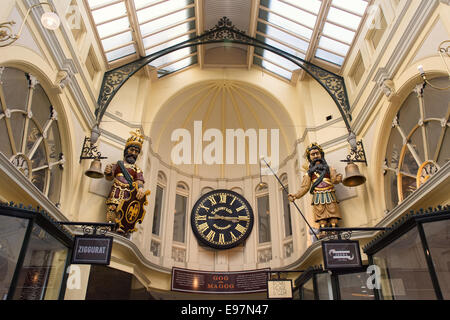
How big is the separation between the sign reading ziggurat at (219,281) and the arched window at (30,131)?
4.35 metres

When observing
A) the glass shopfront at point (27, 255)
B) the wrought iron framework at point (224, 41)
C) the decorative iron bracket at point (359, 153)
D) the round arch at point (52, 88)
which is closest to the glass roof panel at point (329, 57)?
the wrought iron framework at point (224, 41)

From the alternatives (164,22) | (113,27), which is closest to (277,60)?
(164,22)

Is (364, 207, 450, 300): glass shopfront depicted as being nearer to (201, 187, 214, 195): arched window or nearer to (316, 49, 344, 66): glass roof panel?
(316, 49, 344, 66): glass roof panel

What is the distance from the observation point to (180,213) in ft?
40.0

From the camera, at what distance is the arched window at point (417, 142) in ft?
20.6

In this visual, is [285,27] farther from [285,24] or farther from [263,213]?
[263,213]

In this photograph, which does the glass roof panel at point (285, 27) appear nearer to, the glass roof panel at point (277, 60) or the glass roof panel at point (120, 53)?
the glass roof panel at point (277, 60)

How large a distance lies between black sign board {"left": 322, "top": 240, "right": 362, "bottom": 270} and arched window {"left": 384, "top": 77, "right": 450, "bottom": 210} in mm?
1641

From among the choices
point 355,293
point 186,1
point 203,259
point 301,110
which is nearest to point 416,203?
point 355,293

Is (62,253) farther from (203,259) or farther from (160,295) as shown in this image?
(203,259)

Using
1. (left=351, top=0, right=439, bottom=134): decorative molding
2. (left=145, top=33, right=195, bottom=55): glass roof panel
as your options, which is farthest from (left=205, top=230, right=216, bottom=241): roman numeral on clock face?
(left=145, top=33, right=195, bottom=55): glass roof panel

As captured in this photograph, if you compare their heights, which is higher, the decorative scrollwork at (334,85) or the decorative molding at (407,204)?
the decorative scrollwork at (334,85)

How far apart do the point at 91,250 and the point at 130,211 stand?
2.60m

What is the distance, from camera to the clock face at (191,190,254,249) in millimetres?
11562
